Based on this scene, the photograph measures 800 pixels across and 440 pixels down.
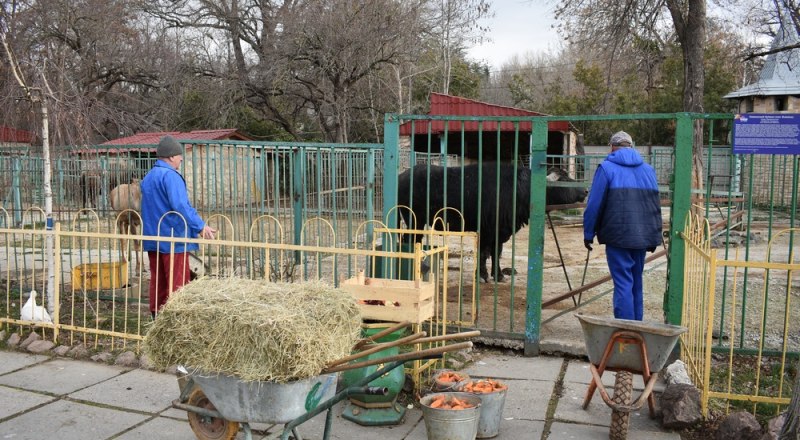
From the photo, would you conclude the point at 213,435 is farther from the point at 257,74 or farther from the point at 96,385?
the point at 257,74

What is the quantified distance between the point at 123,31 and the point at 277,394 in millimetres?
23831

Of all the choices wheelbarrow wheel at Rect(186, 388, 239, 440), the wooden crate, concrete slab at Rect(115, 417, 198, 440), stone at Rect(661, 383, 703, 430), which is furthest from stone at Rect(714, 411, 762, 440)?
concrete slab at Rect(115, 417, 198, 440)

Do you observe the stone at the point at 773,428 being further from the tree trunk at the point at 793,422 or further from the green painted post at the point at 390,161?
the green painted post at the point at 390,161

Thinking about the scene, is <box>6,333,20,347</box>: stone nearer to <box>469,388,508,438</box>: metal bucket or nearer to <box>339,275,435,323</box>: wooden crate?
<box>339,275,435,323</box>: wooden crate

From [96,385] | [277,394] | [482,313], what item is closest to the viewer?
[277,394]

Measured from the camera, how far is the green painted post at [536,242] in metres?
5.95

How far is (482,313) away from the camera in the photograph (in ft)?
24.8

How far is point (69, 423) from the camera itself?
4676 millimetres

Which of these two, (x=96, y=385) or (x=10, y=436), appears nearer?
(x=10, y=436)

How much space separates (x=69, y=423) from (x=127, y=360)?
1.29m

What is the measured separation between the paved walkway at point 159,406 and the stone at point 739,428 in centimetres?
30

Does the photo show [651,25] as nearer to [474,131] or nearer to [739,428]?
[474,131]

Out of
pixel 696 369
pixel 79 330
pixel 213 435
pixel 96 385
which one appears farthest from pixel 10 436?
pixel 696 369

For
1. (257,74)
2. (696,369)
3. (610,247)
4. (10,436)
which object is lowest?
(10,436)
